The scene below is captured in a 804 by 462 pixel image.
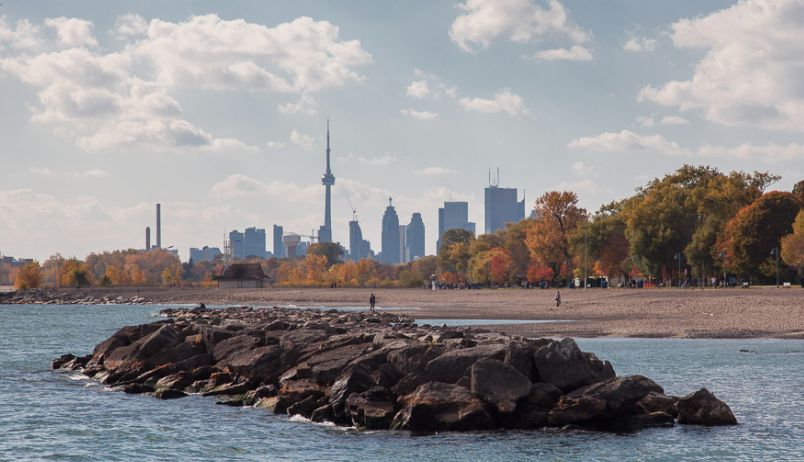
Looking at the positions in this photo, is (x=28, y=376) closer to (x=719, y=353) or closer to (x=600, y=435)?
(x=600, y=435)

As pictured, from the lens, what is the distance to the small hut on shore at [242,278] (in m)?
157

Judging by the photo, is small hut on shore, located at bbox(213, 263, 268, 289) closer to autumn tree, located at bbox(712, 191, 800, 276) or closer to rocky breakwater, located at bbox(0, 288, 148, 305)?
rocky breakwater, located at bbox(0, 288, 148, 305)

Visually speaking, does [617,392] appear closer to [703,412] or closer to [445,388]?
[703,412]

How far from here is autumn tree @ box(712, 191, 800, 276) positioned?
83688 millimetres

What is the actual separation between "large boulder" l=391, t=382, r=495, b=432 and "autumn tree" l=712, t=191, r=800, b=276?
72821 mm

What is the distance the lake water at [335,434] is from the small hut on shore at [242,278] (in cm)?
12828

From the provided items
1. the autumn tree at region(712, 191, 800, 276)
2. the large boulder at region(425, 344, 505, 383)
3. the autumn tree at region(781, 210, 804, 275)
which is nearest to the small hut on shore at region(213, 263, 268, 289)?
the autumn tree at region(712, 191, 800, 276)

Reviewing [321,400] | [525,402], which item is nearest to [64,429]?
[321,400]

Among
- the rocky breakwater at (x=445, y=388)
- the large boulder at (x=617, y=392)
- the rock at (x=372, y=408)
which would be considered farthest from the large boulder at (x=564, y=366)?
the rock at (x=372, y=408)

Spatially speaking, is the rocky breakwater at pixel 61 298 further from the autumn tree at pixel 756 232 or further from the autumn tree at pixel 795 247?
the autumn tree at pixel 795 247

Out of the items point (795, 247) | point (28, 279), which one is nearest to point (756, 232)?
point (795, 247)

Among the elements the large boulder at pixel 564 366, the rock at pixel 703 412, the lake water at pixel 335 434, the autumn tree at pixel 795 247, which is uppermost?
the autumn tree at pixel 795 247

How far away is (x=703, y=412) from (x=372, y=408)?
8.23m

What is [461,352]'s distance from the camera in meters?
21.3
